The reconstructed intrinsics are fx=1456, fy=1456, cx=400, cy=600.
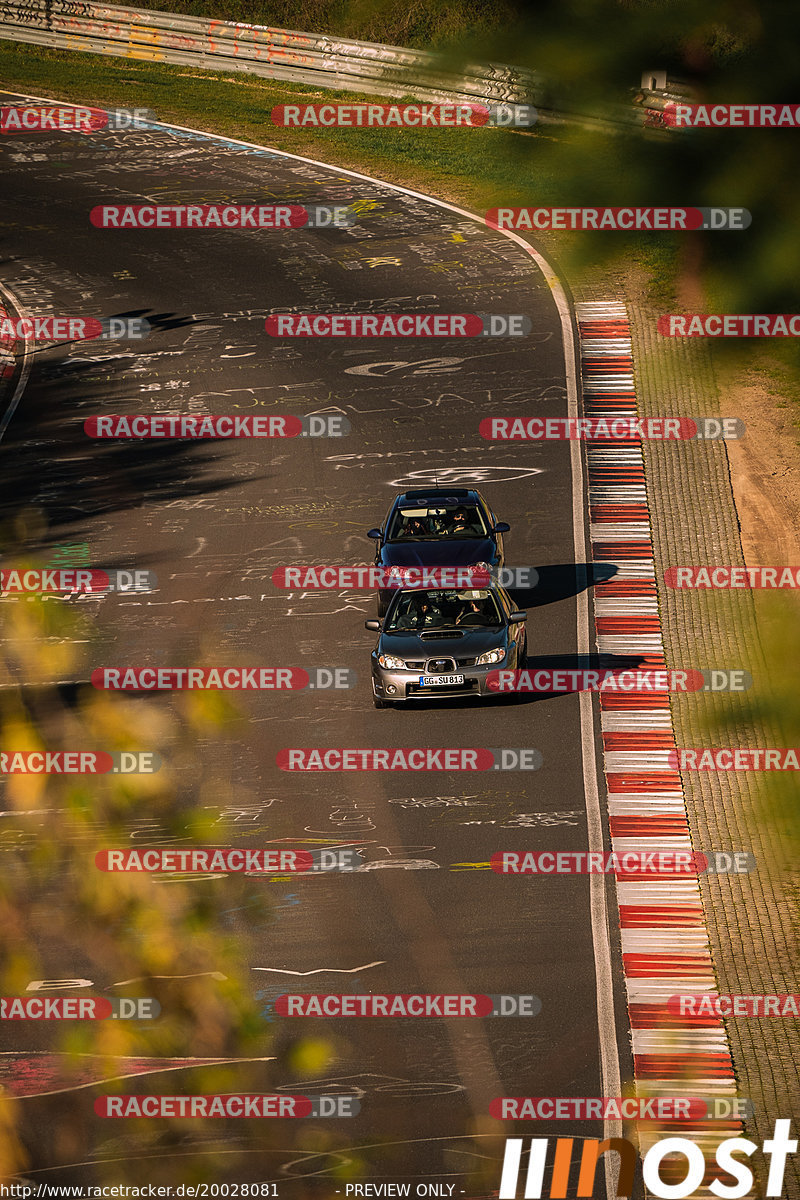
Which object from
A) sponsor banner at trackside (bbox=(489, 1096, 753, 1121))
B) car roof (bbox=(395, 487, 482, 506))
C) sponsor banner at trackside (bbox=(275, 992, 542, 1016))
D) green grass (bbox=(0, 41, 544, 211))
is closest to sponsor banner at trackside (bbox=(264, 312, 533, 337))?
green grass (bbox=(0, 41, 544, 211))

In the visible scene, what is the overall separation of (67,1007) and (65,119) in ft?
138

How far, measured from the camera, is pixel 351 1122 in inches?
463

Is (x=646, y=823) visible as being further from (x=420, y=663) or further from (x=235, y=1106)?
(x=235, y=1106)

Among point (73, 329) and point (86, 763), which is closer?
point (86, 763)

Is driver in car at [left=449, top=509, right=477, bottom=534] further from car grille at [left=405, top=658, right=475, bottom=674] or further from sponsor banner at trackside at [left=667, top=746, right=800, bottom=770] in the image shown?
sponsor banner at trackside at [left=667, top=746, right=800, bottom=770]

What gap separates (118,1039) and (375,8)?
10885mm

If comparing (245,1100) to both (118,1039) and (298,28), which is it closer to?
(118,1039)

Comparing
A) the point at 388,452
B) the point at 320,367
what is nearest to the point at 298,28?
the point at 388,452

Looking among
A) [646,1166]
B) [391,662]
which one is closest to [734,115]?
[646,1166]

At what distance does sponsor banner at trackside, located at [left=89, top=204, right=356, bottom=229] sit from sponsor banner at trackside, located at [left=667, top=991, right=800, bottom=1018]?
31.1 meters

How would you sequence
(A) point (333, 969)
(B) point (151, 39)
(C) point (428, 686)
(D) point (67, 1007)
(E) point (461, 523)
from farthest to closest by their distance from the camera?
1. (B) point (151, 39)
2. (E) point (461, 523)
3. (C) point (428, 686)
4. (A) point (333, 969)
5. (D) point (67, 1007)

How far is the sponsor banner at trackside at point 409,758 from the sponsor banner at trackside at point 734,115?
16199 mm

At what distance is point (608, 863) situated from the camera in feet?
53.4

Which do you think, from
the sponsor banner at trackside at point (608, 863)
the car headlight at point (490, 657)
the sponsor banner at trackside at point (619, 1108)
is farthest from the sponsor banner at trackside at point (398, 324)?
the sponsor banner at trackside at point (619, 1108)
